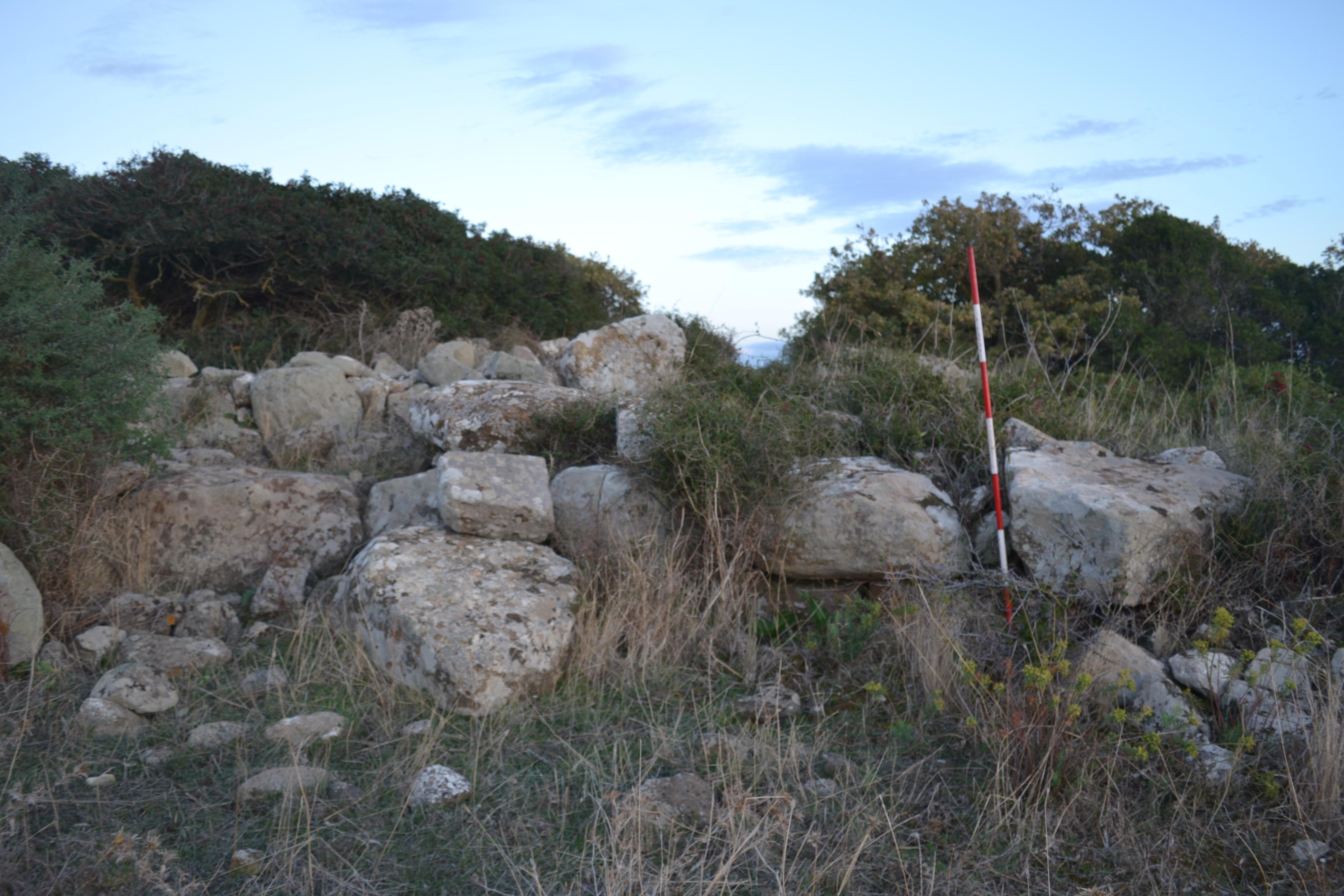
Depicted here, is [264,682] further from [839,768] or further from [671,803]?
[839,768]

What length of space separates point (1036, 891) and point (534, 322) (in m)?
11.5

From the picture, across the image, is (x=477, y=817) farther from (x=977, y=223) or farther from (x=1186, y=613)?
(x=977, y=223)

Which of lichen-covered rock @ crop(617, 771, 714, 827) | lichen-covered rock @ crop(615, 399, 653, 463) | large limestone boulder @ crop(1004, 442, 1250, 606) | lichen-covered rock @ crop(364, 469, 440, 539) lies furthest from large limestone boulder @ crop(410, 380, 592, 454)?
lichen-covered rock @ crop(617, 771, 714, 827)

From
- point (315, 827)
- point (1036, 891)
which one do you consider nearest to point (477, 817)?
point (315, 827)

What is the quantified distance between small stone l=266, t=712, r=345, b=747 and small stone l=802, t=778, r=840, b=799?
1918 mm

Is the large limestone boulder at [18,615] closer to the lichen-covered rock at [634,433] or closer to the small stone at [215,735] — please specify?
the small stone at [215,735]

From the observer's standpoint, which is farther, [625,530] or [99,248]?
[99,248]

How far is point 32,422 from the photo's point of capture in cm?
505

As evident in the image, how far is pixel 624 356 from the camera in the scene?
28.3ft

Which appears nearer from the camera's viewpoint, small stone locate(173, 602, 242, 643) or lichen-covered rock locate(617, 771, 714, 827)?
lichen-covered rock locate(617, 771, 714, 827)

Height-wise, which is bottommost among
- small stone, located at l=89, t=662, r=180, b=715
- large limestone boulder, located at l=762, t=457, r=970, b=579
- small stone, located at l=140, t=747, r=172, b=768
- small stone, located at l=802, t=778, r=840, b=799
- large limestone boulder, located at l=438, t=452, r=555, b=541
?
small stone, located at l=802, t=778, r=840, b=799

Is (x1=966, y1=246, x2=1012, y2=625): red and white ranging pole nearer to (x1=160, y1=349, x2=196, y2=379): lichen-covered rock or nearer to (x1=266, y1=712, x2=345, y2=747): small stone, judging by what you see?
(x1=266, y1=712, x2=345, y2=747): small stone

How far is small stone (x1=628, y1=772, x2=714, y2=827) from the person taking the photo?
127 inches

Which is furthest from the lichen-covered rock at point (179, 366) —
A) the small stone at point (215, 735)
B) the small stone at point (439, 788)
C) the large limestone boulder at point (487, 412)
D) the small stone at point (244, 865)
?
the small stone at point (244, 865)
